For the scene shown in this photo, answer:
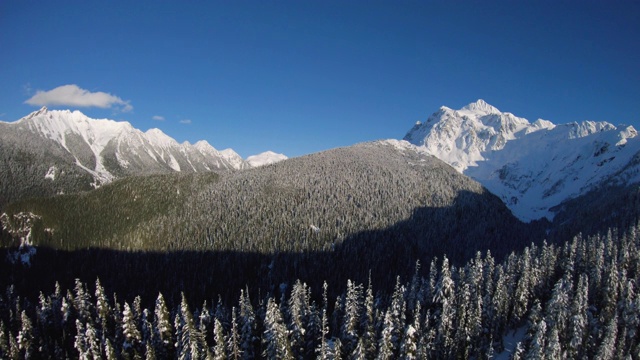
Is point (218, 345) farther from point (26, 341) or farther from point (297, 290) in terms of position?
point (26, 341)

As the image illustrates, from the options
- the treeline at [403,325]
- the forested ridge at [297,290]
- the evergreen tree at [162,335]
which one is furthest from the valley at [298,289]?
the forested ridge at [297,290]

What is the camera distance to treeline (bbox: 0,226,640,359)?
5847 cm

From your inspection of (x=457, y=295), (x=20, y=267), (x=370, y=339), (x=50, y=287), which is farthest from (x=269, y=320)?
(x=20, y=267)

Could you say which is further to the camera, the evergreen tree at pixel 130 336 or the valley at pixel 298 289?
the evergreen tree at pixel 130 336

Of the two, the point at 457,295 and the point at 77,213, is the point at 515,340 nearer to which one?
the point at 457,295

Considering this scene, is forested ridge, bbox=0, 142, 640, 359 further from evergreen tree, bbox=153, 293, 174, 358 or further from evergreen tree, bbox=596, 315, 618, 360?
evergreen tree, bbox=596, 315, 618, 360

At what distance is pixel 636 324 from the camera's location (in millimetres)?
70500

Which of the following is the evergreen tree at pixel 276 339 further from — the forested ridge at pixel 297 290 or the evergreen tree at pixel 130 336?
the evergreen tree at pixel 130 336

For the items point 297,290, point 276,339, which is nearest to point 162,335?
point 276,339

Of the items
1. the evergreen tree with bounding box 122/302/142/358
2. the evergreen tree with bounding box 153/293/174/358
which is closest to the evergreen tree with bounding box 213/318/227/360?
the evergreen tree with bounding box 153/293/174/358

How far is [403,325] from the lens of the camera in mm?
62469

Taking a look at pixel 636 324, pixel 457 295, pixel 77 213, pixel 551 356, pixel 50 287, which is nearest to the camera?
pixel 551 356

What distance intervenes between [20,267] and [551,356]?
206 meters

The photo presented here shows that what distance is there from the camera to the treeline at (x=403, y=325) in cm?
5847
